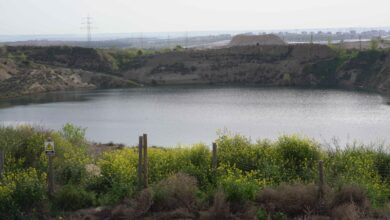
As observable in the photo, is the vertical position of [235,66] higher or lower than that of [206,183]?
lower

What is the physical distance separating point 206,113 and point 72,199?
127 feet

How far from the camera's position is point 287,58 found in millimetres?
94375

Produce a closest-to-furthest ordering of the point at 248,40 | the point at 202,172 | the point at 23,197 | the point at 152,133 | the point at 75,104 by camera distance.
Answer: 1. the point at 23,197
2. the point at 202,172
3. the point at 152,133
4. the point at 75,104
5. the point at 248,40

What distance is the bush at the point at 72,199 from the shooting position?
1504 cm

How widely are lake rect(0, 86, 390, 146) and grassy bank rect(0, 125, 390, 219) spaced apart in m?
13.6

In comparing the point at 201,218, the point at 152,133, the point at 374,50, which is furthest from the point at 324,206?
the point at 374,50

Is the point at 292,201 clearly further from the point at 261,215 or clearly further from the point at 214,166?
the point at 214,166

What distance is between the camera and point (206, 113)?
53.6 metres

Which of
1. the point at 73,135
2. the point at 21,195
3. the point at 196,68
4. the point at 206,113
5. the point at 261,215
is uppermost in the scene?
the point at 21,195

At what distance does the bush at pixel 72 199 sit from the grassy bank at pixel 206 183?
26mm

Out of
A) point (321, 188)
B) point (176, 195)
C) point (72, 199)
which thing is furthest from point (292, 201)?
point (72, 199)

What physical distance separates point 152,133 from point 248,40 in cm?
8731

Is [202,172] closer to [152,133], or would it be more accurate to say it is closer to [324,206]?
[324,206]

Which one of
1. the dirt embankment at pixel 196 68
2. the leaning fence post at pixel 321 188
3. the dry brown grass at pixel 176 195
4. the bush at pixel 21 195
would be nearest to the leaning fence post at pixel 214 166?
the dry brown grass at pixel 176 195
